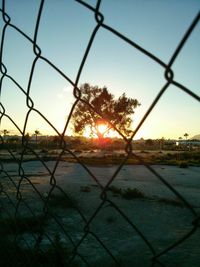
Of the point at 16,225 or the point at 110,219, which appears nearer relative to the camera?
the point at 16,225

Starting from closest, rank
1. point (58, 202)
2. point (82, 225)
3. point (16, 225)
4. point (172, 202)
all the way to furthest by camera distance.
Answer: point (16, 225)
point (82, 225)
point (58, 202)
point (172, 202)

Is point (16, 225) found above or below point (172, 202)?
above

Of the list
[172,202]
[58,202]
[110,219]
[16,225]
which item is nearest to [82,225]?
[110,219]

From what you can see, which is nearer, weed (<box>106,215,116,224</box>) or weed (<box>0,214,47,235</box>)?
weed (<box>0,214,47,235</box>)

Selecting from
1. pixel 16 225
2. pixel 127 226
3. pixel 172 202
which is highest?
pixel 16 225

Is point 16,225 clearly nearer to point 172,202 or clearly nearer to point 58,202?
point 58,202

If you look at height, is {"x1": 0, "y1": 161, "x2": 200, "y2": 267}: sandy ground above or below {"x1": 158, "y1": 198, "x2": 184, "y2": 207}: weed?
below

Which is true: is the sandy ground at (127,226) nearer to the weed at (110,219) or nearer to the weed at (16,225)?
the weed at (110,219)

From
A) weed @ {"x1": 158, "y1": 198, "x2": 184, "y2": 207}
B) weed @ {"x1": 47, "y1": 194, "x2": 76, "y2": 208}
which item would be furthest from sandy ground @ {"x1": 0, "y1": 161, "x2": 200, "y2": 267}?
weed @ {"x1": 47, "y1": 194, "x2": 76, "y2": 208}

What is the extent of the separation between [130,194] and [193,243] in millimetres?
3692

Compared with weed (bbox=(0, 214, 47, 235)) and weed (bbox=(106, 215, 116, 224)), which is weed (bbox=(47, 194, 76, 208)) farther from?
weed (bbox=(0, 214, 47, 235))

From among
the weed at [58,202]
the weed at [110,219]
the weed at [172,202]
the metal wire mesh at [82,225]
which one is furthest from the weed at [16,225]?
the weed at [172,202]

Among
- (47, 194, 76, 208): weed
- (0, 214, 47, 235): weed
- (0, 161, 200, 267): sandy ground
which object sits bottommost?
(0, 161, 200, 267): sandy ground

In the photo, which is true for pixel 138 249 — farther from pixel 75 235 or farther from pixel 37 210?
pixel 37 210
